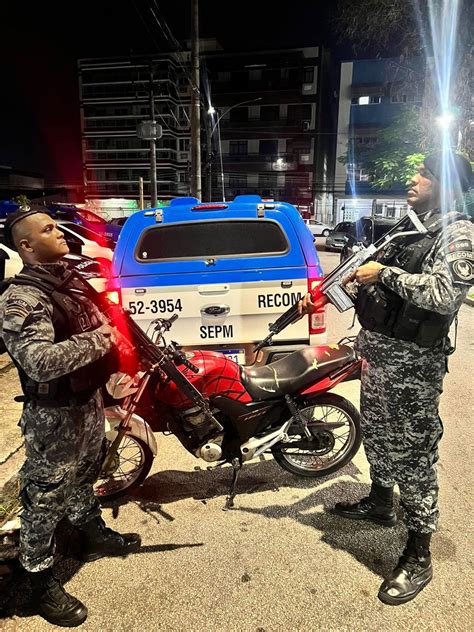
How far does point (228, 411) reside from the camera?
2875mm

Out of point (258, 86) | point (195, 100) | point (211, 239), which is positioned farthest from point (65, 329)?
point (258, 86)

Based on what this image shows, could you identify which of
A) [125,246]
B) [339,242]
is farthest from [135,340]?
[339,242]

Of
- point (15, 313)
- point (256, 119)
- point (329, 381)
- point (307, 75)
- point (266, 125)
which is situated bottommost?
point (329, 381)

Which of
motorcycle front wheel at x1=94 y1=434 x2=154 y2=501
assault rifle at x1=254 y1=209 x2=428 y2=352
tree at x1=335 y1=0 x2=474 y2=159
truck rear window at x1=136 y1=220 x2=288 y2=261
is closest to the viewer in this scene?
assault rifle at x1=254 y1=209 x2=428 y2=352

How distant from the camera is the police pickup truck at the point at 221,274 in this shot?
3.93 meters

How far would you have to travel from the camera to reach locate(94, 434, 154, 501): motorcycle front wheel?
3.03 metres

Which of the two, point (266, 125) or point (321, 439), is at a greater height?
point (266, 125)

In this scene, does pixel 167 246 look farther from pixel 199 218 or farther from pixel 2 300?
pixel 2 300

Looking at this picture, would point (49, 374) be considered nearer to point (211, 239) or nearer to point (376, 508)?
point (376, 508)


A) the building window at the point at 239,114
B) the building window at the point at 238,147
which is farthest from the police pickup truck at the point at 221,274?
the building window at the point at 239,114

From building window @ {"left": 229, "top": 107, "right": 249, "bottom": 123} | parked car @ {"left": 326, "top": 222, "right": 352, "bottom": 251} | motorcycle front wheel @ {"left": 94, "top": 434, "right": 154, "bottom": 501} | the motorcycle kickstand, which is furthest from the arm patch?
building window @ {"left": 229, "top": 107, "right": 249, "bottom": 123}

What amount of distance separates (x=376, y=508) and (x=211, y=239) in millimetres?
2573

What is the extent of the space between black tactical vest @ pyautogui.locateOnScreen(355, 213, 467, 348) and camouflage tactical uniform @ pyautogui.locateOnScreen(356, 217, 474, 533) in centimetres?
5

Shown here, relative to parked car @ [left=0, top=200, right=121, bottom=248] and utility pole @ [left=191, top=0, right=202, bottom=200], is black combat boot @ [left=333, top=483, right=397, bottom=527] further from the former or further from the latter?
parked car @ [left=0, top=200, right=121, bottom=248]
